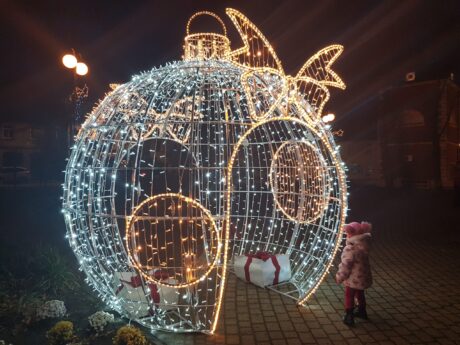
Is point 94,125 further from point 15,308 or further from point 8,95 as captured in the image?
point 8,95

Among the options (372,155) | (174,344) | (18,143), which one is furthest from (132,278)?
(18,143)

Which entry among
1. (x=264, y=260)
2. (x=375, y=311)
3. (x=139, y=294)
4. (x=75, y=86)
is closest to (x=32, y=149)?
(x=75, y=86)

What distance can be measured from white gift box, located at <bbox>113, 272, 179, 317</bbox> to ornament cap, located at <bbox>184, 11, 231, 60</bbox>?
12.1 ft

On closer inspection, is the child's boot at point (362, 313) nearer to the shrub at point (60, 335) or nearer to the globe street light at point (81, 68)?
the shrub at point (60, 335)

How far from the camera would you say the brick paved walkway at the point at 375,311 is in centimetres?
524

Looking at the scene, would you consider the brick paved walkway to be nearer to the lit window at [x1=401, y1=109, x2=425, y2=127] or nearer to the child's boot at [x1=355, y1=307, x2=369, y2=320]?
the child's boot at [x1=355, y1=307, x2=369, y2=320]

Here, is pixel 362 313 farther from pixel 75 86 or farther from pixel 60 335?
pixel 75 86

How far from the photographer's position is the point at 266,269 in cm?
700

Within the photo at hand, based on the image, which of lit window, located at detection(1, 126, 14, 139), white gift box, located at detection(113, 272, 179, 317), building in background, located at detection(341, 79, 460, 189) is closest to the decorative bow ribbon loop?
white gift box, located at detection(113, 272, 179, 317)

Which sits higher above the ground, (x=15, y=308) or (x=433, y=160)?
(x=433, y=160)

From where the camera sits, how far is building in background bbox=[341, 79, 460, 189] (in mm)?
25562

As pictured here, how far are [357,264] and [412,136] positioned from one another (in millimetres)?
23981

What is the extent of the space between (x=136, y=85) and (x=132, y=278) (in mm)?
2849

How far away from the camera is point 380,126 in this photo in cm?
2830
